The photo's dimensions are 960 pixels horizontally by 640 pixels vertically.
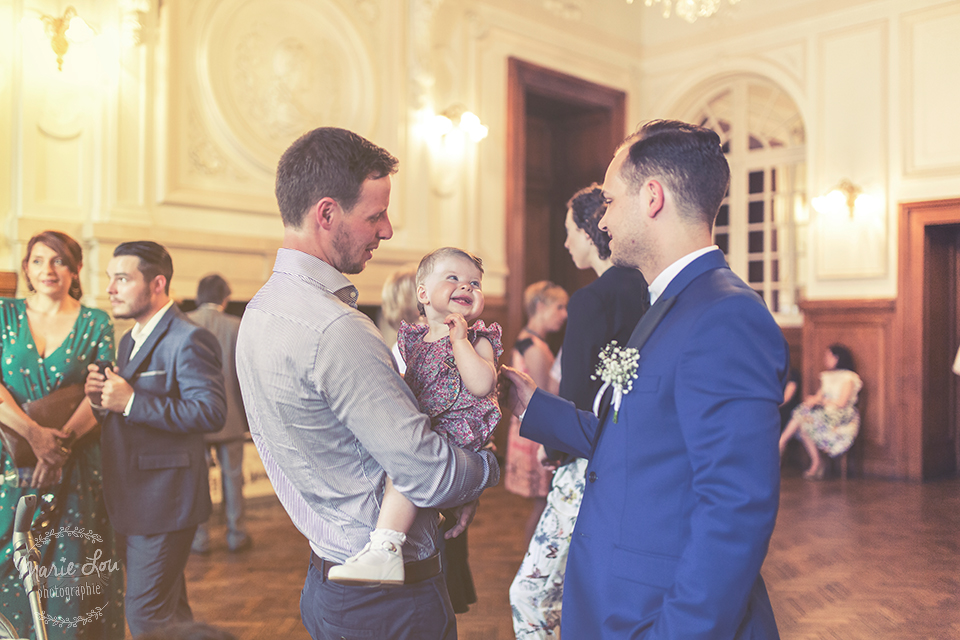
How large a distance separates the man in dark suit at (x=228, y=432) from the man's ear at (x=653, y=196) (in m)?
3.89

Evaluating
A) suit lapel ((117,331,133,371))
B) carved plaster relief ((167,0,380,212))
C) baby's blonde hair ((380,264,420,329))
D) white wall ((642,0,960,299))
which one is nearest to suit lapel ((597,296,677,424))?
baby's blonde hair ((380,264,420,329))

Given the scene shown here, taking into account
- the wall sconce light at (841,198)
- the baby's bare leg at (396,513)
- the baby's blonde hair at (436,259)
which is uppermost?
the wall sconce light at (841,198)

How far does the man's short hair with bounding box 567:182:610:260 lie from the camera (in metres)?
2.58

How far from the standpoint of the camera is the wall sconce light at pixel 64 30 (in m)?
4.94

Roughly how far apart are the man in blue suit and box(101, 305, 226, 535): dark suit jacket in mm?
1627

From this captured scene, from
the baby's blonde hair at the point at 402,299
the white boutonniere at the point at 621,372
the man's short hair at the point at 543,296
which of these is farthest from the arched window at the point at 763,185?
the white boutonniere at the point at 621,372

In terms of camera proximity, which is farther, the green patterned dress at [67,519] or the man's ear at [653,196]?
the green patterned dress at [67,519]

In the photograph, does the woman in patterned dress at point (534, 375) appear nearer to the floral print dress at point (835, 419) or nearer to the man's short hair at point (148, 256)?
the man's short hair at point (148, 256)

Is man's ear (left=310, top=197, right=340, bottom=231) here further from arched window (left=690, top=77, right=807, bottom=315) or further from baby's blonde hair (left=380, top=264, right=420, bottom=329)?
arched window (left=690, top=77, right=807, bottom=315)

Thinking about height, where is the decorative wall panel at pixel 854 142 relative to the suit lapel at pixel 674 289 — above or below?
above

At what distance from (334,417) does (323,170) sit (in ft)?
1.64

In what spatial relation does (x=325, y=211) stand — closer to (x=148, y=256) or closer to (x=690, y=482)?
(x=690, y=482)

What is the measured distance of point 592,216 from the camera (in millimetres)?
2596

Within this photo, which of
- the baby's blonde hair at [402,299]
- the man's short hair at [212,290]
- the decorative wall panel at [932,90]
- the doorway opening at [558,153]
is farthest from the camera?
the doorway opening at [558,153]
